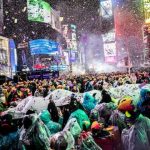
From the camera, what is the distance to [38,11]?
7456 centimetres

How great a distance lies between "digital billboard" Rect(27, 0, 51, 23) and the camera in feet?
237

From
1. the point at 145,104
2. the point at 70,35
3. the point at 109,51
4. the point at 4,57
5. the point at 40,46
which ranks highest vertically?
the point at 70,35

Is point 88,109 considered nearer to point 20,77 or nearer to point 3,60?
point 20,77

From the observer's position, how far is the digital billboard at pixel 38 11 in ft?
237

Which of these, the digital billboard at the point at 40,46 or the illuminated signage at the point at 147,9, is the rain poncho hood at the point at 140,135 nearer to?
the illuminated signage at the point at 147,9

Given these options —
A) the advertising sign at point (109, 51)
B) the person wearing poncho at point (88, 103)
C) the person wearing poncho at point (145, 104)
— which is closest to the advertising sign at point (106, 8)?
the advertising sign at point (109, 51)

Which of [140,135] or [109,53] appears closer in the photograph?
[140,135]

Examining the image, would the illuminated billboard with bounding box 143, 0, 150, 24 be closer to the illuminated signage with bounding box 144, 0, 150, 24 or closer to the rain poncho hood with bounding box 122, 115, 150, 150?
the illuminated signage with bounding box 144, 0, 150, 24

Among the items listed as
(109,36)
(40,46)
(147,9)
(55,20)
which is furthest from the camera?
(109,36)

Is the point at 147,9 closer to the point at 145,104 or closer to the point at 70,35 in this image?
the point at 70,35

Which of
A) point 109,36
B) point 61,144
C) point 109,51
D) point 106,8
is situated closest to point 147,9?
point 109,51

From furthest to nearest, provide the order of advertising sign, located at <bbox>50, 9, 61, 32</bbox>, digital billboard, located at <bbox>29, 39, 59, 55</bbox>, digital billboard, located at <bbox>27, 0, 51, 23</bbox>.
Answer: advertising sign, located at <bbox>50, 9, 61, 32</bbox>, digital billboard, located at <bbox>29, 39, 59, 55</bbox>, digital billboard, located at <bbox>27, 0, 51, 23</bbox>

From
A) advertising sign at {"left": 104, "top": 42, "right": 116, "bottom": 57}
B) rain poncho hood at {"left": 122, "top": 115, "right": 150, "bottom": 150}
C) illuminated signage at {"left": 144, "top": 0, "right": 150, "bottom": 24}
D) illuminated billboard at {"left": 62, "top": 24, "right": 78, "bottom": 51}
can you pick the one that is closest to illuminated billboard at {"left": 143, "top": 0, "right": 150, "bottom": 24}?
illuminated signage at {"left": 144, "top": 0, "right": 150, "bottom": 24}

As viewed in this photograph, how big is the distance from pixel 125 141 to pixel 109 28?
357ft
